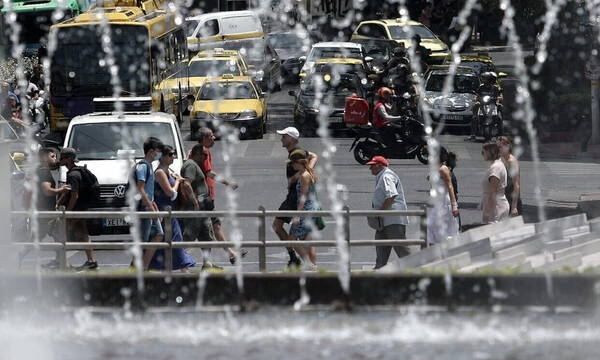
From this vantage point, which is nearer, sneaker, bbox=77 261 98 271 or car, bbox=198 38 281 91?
sneaker, bbox=77 261 98 271

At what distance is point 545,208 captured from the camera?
22312mm

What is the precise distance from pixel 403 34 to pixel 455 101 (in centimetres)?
1403

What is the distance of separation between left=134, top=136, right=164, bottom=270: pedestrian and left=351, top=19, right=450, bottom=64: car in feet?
102

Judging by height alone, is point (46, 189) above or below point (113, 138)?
above

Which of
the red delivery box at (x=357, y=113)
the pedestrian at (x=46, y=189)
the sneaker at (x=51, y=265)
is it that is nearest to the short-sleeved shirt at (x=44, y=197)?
the pedestrian at (x=46, y=189)

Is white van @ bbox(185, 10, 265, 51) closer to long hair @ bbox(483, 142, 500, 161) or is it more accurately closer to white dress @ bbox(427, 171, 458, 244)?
long hair @ bbox(483, 142, 500, 161)

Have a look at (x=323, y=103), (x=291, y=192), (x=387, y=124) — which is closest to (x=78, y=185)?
(x=291, y=192)

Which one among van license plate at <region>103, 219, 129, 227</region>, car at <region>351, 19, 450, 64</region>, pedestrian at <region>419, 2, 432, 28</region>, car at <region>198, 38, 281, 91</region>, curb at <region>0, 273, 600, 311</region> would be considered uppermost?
curb at <region>0, 273, 600, 311</region>

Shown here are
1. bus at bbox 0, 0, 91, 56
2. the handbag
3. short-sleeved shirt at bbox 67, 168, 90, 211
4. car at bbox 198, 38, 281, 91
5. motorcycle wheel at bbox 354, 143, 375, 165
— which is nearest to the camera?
the handbag

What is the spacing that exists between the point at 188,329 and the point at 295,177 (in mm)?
4709

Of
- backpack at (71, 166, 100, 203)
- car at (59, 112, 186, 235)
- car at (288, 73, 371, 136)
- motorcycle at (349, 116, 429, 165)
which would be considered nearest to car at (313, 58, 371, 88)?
car at (288, 73, 371, 136)

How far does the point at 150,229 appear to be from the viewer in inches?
614

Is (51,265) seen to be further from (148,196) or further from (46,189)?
(148,196)

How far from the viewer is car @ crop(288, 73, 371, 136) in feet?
114
